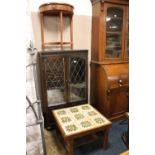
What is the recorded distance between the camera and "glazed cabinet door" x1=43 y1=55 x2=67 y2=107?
2332 millimetres

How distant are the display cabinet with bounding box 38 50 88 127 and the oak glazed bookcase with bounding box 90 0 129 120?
0.28 m

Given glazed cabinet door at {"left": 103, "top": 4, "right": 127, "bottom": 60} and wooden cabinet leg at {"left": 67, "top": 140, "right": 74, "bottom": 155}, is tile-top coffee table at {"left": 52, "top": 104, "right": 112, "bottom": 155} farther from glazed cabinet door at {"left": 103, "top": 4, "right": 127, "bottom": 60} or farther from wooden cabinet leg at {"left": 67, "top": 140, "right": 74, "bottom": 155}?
glazed cabinet door at {"left": 103, "top": 4, "right": 127, "bottom": 60}

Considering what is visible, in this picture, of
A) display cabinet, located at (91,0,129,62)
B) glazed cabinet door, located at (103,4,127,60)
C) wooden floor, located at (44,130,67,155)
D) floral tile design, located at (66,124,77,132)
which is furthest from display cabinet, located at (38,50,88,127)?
floral tile design, located at (66,124,77,132)

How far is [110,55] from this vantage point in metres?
2.68

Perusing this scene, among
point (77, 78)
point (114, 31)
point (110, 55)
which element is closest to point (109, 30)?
point (114, 31)

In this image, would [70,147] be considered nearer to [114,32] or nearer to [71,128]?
[71,128]

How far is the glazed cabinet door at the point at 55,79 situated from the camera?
2.33 meters

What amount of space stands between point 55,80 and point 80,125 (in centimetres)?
89
